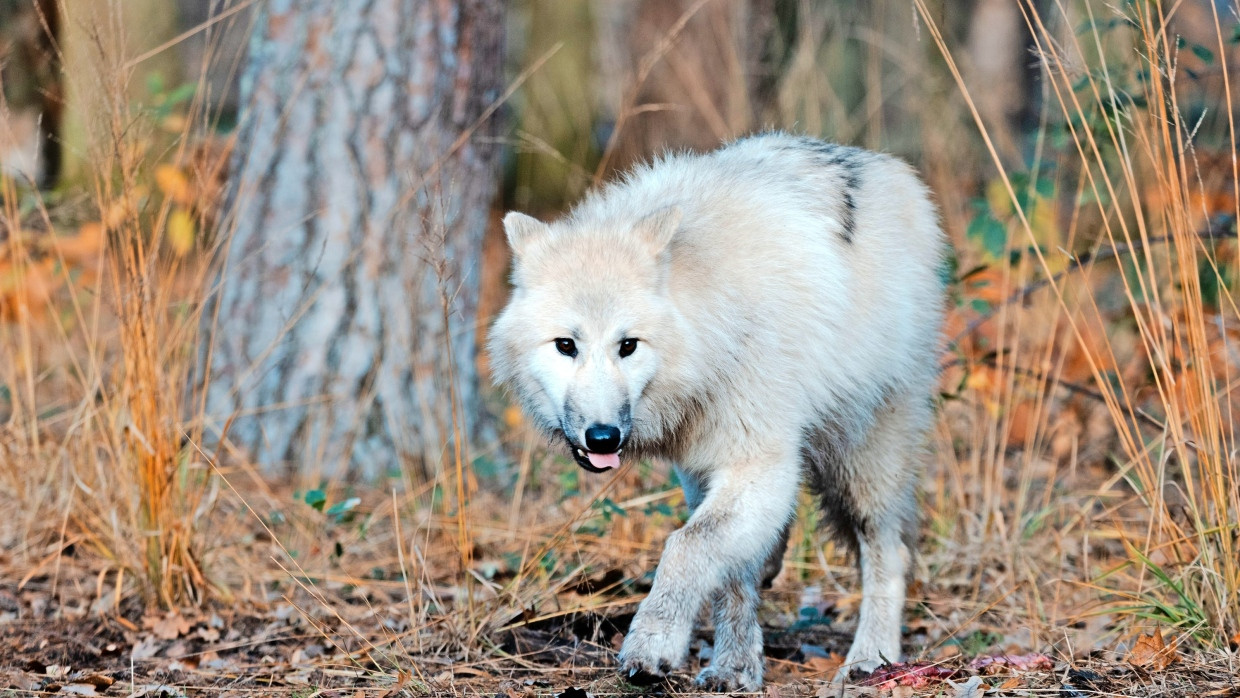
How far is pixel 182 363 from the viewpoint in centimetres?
362

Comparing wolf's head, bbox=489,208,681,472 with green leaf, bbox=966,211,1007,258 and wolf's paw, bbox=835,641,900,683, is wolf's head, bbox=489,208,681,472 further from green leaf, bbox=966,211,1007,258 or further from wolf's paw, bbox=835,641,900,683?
green leaf, bbox=966,211,1007,258

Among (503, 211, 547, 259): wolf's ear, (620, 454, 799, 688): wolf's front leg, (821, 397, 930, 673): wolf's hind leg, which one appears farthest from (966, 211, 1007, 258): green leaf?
(503, 211, 547, 259): wolf's ear

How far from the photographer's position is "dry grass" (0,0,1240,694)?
10.0ft

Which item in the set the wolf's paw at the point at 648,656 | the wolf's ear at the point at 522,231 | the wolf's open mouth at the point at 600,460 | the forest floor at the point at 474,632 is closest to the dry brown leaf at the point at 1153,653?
the forest floor at the point at 474,632

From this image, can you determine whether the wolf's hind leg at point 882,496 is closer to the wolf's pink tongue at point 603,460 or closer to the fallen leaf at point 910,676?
the fallen leaf at point 910,676

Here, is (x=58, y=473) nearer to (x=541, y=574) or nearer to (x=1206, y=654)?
(x=541, y=574)

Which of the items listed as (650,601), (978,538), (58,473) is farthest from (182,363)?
(978,538)

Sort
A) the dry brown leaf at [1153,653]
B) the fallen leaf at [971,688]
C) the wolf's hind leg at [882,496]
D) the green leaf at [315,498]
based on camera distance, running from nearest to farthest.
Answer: the fallen leaf at [971,688]
the dry brown leaf at [1153,653]
the green leaf at [315,498]
the wolf's hind leg at [882,496]

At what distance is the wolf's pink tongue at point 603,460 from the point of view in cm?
298

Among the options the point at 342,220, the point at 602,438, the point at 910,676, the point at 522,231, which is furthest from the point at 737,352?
the point at 342,220

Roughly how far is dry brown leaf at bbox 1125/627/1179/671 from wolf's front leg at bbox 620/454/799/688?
101cm

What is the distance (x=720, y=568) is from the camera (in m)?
3.03

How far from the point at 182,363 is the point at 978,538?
10.2 feet

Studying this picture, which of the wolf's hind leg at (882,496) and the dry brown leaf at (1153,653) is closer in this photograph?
the dry brown leaf at (1153,653)
